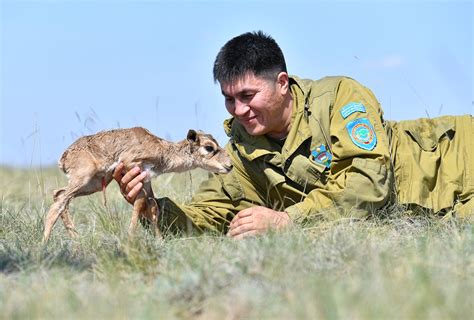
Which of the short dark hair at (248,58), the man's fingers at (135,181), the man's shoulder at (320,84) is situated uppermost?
the short dark hair at (248,58)

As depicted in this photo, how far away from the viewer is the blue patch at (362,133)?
622 cm

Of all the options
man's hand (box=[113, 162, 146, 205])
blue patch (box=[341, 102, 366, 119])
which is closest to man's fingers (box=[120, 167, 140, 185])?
man's hand (box=[113, 162, 146, 205])

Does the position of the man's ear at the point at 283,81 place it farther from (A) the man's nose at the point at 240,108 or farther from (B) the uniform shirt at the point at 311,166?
(A) the man's nose at the point at 240,108

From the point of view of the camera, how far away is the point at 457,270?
4562 mm

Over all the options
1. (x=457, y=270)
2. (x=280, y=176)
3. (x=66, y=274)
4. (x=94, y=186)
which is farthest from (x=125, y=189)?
(x=457, y=270)

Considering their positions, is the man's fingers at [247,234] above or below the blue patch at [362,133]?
below

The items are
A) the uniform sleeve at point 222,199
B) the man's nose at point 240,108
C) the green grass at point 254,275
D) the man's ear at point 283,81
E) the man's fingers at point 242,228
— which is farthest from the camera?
the uniform sleeve at point 222,199

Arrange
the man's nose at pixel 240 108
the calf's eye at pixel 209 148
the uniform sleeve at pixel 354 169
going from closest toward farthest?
the uniform sleeve at pixel 354 169 → the man's nose at pixel 240 108 → the calf's eye at pixel 209 148

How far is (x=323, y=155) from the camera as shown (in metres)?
6.54

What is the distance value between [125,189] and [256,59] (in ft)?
5.14

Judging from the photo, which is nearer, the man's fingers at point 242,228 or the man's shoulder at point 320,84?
the man's fingers at point 242,228

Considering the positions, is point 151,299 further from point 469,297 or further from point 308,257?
point 469,297

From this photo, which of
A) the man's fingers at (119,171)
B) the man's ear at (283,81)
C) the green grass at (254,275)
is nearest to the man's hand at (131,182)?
the man's fingers at (119,171)

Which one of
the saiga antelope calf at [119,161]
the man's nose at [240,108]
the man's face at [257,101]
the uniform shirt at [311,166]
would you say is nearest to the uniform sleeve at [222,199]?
the uniform shirt at [311,166]
